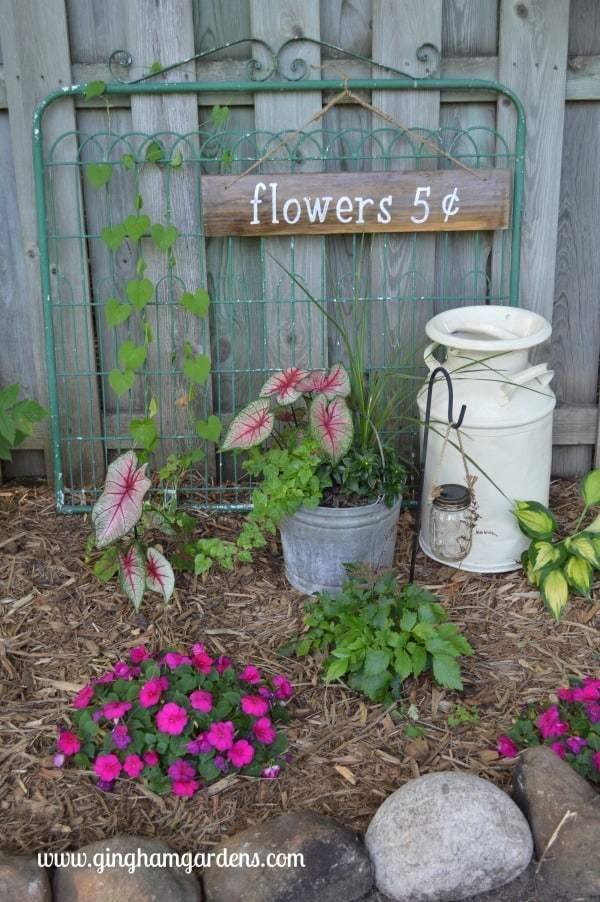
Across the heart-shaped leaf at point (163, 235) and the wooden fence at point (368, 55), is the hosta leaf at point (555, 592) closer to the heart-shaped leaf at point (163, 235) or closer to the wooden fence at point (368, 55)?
the wooden fence at point (368, 55)

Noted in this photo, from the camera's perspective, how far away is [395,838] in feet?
6.58

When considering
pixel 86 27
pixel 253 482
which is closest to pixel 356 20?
pixel 86 27

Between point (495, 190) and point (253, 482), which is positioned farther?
point (253, 482)

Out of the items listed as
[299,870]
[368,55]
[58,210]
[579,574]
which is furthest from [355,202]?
[299,870]

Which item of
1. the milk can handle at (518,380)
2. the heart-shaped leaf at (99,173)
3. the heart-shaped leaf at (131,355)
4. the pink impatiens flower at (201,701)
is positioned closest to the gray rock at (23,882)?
the pink impatiens flower at (201,701)

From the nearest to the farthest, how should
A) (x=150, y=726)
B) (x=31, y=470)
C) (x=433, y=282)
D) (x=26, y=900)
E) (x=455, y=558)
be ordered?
1. (x=26, y=900)
2. (x=150, y=726)
3. (x=455, y=558)
4. (x=433, y=282)
5. (x=31, y=470)

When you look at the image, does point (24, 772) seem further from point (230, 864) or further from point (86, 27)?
point (86, 27)

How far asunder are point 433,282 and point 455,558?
96 cm

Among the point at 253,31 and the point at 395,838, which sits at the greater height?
the point at 253,31

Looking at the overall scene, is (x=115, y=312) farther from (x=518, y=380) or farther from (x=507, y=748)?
(x=507, y=748)

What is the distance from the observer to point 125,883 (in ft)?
6.22

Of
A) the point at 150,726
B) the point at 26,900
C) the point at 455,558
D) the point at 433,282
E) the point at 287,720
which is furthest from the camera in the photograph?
the point at 433,282

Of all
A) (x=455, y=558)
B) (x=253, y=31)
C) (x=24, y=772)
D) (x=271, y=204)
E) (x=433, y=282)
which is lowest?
(x=24, y=772)

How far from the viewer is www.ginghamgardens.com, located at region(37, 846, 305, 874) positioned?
6.37 ft
